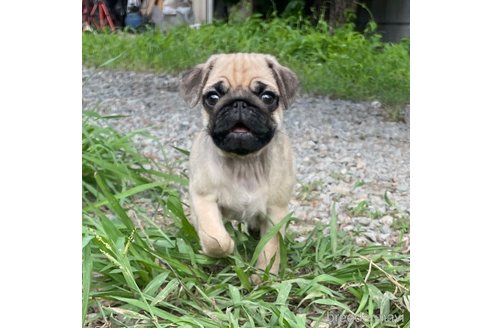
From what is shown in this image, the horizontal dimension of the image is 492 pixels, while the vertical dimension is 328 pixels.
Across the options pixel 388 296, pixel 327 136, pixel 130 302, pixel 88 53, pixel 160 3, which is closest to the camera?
pixel 130 302

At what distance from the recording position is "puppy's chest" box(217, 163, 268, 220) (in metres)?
1.86

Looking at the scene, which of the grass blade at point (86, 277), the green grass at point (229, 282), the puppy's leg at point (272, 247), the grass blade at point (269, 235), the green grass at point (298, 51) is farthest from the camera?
the green grass at point (298, 51)

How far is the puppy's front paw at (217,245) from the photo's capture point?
1834mm

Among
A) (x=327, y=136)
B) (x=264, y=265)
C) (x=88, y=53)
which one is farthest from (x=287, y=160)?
(x=327, y=136)

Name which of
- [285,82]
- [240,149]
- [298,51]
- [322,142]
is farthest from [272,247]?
[298,51]

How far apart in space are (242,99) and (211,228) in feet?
1.30

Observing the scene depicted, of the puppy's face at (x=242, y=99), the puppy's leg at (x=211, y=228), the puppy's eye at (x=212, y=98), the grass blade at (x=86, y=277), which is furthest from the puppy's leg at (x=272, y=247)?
the grass blade at (x=86, y=277)

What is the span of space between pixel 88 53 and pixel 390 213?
1.41 m

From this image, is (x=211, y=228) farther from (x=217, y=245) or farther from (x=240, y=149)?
(x=240, y=149)

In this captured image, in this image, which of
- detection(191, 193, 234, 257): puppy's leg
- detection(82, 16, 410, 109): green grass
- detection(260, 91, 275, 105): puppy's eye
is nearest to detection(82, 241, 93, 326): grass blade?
detection(191, 193, 234, 257): puppy's leg

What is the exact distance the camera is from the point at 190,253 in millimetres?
1926

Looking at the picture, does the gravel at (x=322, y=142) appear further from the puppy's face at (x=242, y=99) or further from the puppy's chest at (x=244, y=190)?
the puppy's face at (x=242, y=99)

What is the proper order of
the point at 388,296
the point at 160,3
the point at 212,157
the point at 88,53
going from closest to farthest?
the point at 388,296, the point at 212,157, the point at 160,3, the point at 88,53

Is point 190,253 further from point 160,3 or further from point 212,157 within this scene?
point 160,3
